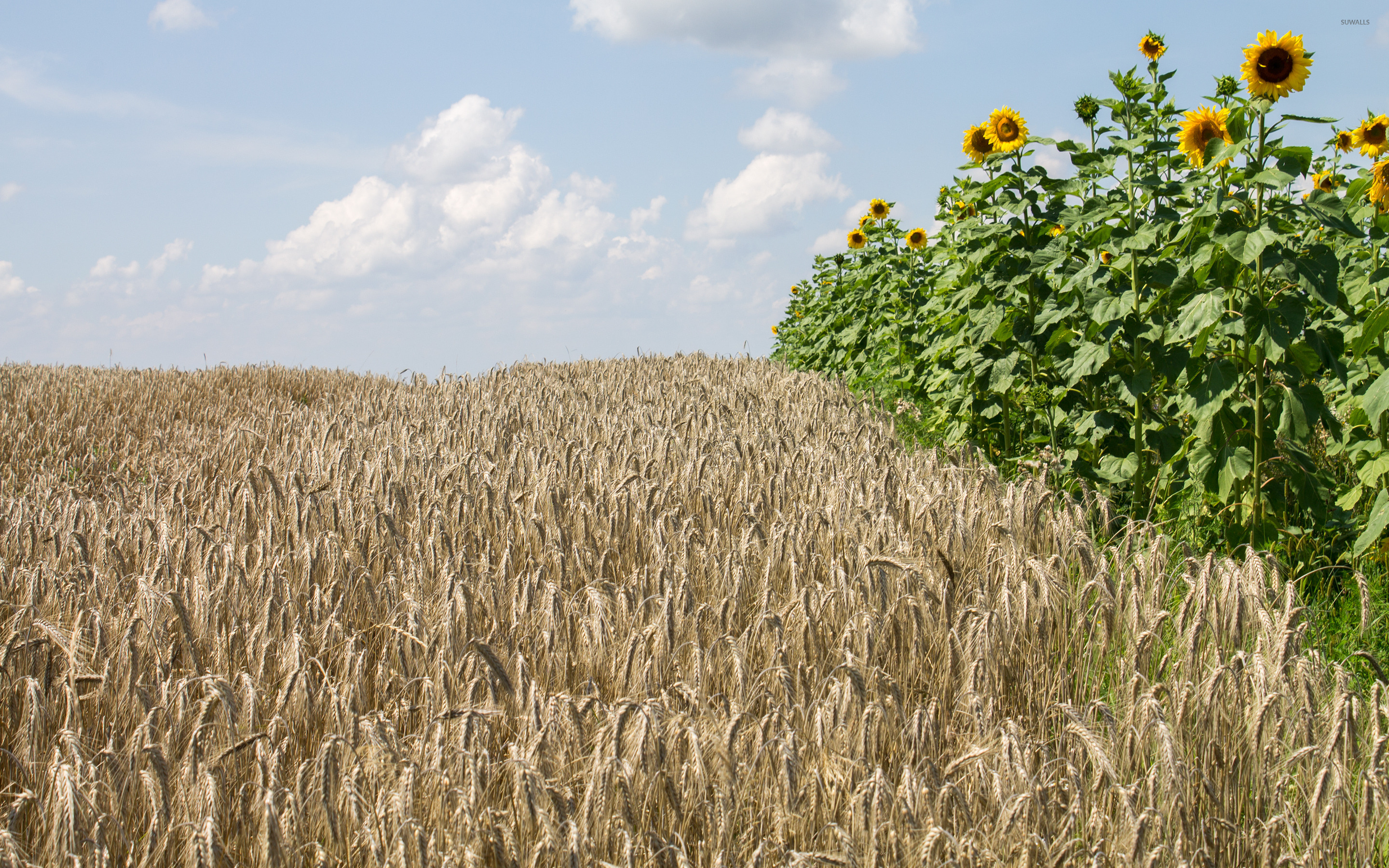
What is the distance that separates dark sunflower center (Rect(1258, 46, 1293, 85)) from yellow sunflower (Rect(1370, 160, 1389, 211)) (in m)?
0.96

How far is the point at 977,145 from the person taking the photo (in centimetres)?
563

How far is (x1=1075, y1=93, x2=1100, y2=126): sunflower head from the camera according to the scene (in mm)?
5109

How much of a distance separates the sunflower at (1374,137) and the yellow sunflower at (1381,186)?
0.75 meters

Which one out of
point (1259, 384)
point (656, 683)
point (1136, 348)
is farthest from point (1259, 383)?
point (656, 683)

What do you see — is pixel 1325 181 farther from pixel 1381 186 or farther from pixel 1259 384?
pixel 1259 384

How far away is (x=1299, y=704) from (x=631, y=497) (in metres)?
2.34

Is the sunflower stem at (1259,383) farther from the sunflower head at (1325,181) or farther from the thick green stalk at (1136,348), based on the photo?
the sunflower head at (1325,181)

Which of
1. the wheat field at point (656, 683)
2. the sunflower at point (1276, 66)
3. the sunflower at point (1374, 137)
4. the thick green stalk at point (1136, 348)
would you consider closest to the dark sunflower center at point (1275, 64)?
the sunflower at point (1276, 66)

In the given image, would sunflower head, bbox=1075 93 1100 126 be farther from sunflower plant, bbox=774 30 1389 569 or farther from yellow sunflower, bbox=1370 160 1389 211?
yellow sunflower, bbox=1370 160 1389 211

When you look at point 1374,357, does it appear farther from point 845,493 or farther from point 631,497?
point 631,497

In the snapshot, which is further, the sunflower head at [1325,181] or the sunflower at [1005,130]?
the sunflower head at [1325,181]

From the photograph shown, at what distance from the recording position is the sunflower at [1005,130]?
541 cm

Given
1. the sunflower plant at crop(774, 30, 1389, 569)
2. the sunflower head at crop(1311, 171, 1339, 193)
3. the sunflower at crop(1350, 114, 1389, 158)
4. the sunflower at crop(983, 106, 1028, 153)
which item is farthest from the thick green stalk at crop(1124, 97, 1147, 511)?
the sunflower head at crop(1311, 171, 1339, 193)

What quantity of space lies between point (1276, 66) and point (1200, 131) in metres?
0.43
